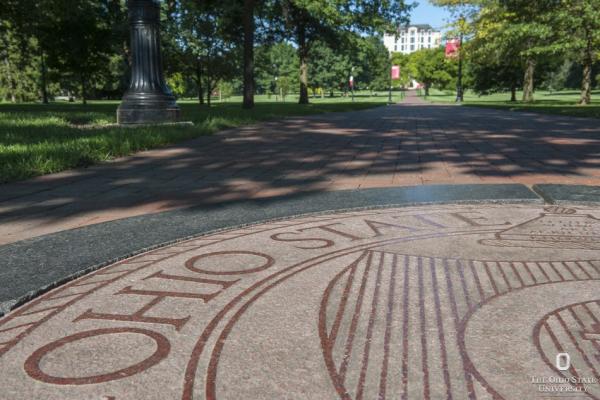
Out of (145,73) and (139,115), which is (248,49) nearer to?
(145,73)

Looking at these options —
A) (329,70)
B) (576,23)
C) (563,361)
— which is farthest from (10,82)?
(563,361)

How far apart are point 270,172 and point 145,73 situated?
663 cm

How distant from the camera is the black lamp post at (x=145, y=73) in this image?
11305mm

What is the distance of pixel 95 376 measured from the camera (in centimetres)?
165

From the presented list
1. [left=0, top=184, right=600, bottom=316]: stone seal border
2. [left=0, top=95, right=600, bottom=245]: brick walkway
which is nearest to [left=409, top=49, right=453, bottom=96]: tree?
[left=0, top=95, right=600, bottom=245]: brick walkway

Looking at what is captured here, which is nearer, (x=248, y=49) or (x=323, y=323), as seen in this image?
(x=323, y=323)

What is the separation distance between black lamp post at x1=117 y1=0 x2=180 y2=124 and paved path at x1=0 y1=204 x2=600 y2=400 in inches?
354

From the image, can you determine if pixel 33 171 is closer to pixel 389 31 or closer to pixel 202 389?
pixel 202 389

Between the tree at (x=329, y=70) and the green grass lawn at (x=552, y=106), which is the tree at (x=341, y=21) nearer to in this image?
the green grass lawn at (x=552, y=106)

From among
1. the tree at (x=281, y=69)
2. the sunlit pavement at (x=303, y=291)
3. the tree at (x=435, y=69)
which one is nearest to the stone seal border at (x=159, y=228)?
the sunlit pavement at (x=303, y=291)

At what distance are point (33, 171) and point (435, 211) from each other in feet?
14.2

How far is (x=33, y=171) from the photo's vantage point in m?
5.84

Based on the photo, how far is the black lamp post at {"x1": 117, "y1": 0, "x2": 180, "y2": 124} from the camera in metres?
11.3

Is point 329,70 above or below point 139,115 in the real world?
above
